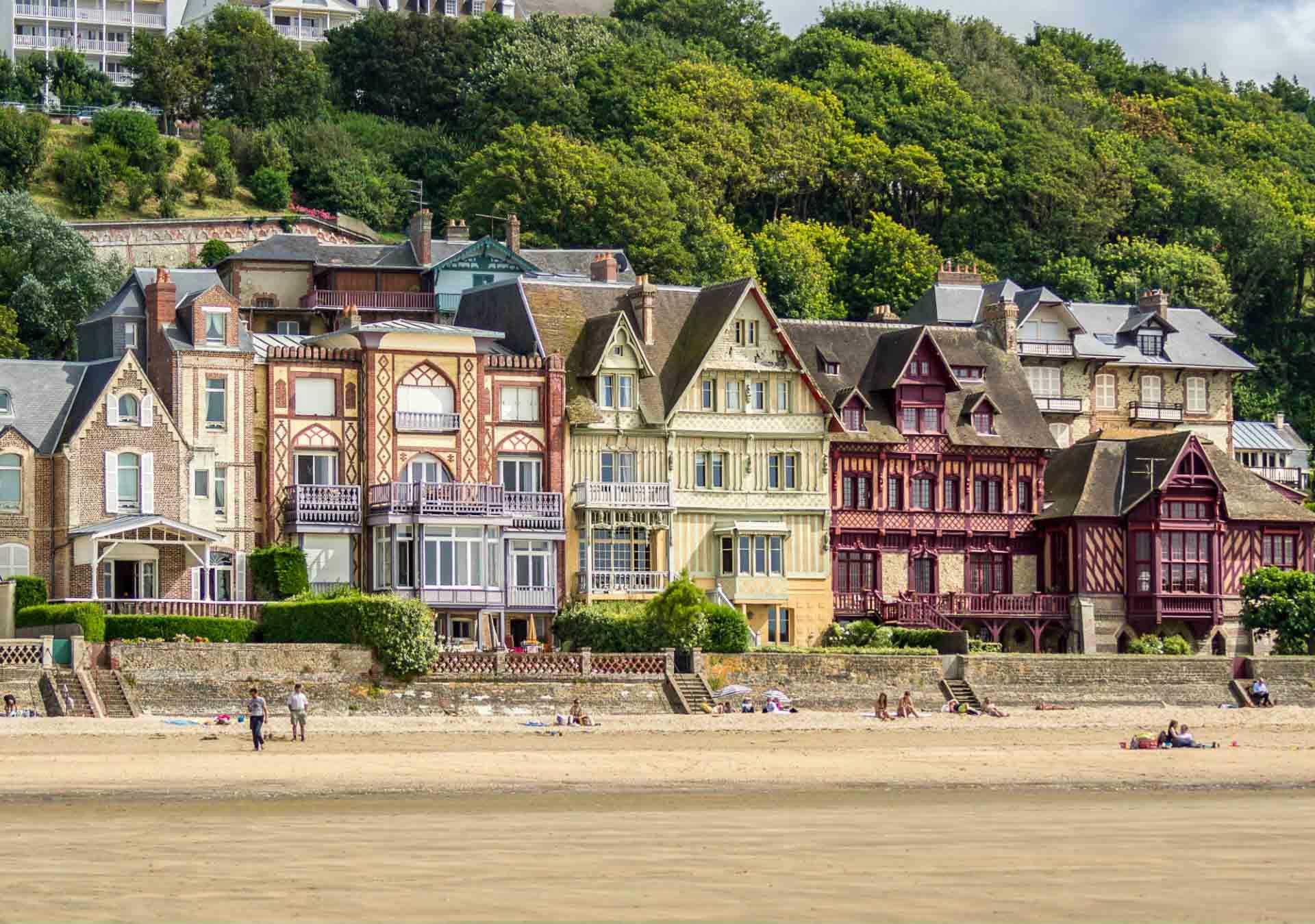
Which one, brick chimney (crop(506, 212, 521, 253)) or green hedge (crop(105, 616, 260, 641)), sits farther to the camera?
brick chimney (crop(506, 212, 521, 253))

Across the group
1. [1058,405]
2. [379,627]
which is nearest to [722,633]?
[379,627]

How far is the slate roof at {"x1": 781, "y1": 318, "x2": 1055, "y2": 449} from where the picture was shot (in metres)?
71.2

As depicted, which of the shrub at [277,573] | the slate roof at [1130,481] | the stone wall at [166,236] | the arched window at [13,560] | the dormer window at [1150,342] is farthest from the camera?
the stone wall at [166,236]

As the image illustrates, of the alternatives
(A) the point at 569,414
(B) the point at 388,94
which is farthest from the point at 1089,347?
(B) the point at 388,94

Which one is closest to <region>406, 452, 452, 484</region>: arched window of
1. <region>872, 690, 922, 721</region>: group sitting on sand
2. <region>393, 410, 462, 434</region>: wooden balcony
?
<region>393, 410, 462, 434</region>: wooden balcony

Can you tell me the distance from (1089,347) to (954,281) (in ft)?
17.8

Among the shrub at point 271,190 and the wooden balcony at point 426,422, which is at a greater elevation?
the shrub at point 271,190

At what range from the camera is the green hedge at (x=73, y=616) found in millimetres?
53469

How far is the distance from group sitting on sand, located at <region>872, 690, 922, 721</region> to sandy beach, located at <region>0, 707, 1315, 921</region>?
10.5ft

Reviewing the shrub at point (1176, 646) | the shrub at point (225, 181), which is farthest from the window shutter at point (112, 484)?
the shrub at point (225, 181)

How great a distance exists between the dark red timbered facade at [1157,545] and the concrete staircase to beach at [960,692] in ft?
34.8

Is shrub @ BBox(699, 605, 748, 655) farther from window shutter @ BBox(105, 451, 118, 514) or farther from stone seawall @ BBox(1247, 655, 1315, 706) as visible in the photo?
window shutter @ BBox(105, 451, 118, 514)

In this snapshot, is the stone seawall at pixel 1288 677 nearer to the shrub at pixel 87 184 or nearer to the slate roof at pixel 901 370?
the slate roof at pixel 901 370

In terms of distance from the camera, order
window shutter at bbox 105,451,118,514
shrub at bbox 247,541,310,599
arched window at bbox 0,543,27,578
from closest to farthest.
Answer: arched window at bbox 0,543,27,578 → window shutter at bbox 105,451,118,514 → shrub at bbox 247,541,310,599
